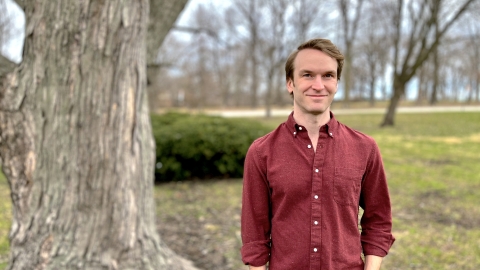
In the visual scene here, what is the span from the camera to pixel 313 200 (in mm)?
1552

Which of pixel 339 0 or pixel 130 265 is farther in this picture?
pixel 339 0

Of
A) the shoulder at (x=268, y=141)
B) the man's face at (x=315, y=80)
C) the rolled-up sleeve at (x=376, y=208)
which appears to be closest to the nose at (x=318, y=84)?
the man's face at (x=315, y=80)

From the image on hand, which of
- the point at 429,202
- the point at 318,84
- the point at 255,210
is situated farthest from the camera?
the point at 429,202

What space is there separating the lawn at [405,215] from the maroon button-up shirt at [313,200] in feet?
8.28

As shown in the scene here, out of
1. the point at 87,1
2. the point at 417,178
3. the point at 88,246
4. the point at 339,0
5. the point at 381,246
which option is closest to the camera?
the point at 381,246

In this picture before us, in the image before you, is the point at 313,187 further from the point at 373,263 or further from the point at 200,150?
the point at 200,150

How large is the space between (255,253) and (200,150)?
5.71 m

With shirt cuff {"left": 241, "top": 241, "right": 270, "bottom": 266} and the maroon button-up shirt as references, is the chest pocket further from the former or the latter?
shirt cuff {"left": 241, "top": 241, "right": 270, "bottom": 266}

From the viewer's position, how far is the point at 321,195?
155 cm

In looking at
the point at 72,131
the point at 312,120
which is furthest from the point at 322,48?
the point at 72,131

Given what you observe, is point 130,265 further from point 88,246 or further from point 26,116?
point 26,116

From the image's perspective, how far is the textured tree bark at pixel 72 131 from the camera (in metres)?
2.88

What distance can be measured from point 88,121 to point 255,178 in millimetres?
1769

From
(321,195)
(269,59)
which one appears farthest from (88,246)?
(269,59)
